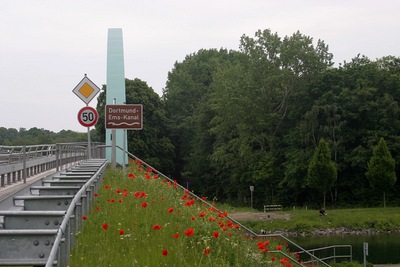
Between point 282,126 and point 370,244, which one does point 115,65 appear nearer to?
point 282,126

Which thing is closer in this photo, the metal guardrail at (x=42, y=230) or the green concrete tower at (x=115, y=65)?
the metal guardrail at (x=42, y=230)

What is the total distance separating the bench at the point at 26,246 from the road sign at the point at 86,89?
57.8ft

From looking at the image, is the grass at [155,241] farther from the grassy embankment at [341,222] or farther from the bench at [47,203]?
the grassy embankment at [341,222]

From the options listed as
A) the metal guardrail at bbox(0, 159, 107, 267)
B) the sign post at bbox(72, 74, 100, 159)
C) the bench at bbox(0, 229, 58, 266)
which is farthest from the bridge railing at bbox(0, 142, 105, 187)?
the bench at bbox(0, 229, 58, 266)

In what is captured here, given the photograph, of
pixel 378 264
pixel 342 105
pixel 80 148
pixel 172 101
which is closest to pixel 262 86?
pixel 342 105

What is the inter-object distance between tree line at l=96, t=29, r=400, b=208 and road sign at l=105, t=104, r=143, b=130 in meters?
42.7

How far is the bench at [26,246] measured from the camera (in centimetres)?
631

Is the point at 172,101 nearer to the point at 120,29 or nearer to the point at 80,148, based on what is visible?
the point at 120,29

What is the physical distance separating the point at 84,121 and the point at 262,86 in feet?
163

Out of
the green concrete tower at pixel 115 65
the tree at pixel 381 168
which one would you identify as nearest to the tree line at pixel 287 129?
the tree at pixel 381 168

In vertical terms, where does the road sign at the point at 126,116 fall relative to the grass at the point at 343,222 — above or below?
above

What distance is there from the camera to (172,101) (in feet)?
291

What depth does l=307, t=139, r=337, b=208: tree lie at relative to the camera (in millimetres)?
60375

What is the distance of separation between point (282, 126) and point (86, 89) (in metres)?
50.8
